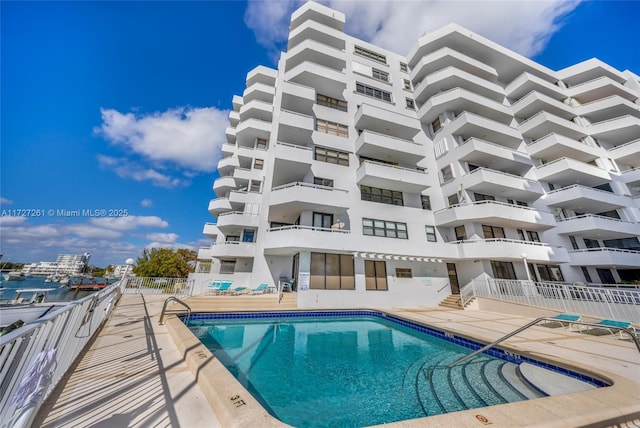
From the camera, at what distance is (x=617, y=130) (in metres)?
20.7

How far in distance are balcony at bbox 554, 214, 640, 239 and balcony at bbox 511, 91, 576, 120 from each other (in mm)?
11522

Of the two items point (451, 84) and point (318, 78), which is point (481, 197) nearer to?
point (451, 84)

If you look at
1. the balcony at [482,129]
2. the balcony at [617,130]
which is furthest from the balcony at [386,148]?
the balcony at [617,130]

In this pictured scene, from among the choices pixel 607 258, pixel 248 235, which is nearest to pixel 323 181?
pixel 248 235

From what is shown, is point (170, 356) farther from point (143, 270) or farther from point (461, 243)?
point (143, 270)

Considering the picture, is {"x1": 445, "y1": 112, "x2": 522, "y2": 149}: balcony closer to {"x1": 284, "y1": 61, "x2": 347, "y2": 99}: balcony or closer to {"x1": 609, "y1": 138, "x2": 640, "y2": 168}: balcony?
{"x1": 609, "y1": 138, "x2": 640, "y2": 168}: balcony

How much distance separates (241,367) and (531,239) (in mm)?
22547

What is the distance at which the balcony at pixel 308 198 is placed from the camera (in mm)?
14062

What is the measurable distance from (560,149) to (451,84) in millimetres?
11117

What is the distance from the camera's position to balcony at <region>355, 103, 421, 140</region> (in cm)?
1786

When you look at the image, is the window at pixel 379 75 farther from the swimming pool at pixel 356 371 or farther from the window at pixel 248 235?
the swimming pool at pixel 356 371

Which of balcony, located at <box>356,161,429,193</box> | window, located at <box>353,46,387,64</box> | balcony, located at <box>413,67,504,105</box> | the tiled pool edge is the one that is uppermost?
window, located at <box>353,46,387,64</box>

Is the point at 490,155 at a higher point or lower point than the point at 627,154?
→ lower

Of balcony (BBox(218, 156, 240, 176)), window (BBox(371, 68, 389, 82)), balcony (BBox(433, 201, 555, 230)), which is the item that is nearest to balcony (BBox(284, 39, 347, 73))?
window (BBox(371, 68, 389, 82))
